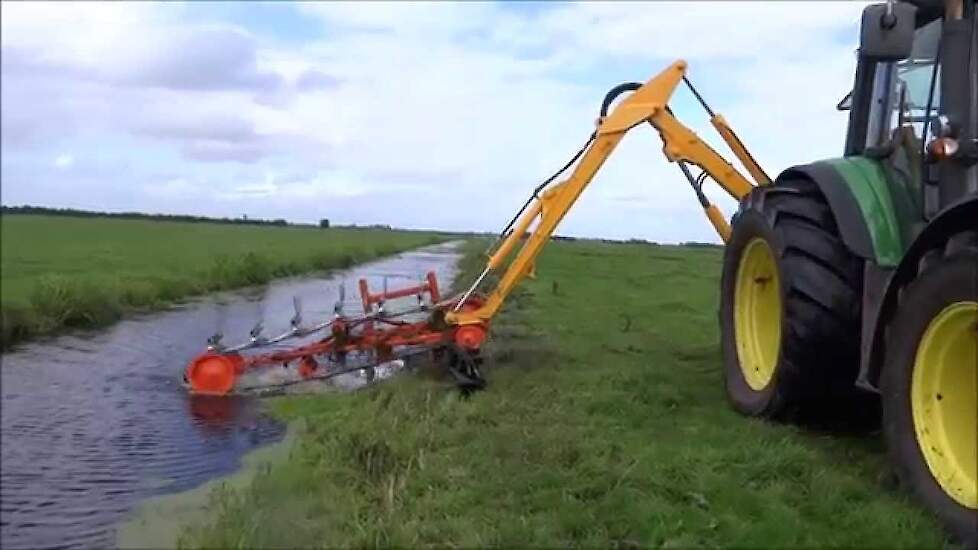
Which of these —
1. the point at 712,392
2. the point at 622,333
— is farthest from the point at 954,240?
the point at 622,333

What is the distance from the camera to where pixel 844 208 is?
5676 mm

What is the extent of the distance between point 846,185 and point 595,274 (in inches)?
809

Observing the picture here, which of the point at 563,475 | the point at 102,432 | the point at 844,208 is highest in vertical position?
the point at 844,208

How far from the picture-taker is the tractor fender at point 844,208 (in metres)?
5.45

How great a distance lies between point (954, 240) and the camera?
443cm

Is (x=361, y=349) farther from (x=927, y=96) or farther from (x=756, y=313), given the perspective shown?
(x=927, y=96)

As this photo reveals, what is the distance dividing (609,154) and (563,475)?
3.99 meters

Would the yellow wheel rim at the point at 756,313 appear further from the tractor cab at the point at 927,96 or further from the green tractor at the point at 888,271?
the tractor cab at the point at 927,96

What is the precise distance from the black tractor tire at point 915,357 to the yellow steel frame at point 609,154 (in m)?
3.67

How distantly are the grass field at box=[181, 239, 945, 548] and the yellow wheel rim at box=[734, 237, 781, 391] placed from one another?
377 millimetres

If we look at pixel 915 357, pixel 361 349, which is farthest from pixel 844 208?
pixel 361 349

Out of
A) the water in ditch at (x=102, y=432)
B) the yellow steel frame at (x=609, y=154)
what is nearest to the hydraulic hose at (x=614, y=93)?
the yellow steel frame at (x=609, y=154)

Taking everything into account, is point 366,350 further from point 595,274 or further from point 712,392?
point 595,274

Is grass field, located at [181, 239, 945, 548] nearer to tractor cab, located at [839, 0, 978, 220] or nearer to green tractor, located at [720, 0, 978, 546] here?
green tractor, located at [720, 0, 978, 546]
